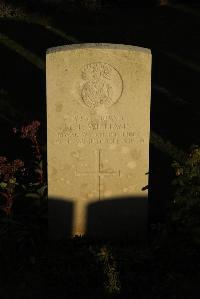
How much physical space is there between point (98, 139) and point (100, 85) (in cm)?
52

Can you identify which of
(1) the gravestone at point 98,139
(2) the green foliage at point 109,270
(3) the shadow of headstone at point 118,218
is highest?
(1) the gravestone at point 98,139

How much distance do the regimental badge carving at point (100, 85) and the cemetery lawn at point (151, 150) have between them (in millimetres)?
1108

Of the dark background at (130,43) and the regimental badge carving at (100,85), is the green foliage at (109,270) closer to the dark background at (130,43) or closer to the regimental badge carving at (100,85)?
the dark background at (130,43)

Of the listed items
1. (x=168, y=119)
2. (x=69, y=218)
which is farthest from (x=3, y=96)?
(x=69, y=218)

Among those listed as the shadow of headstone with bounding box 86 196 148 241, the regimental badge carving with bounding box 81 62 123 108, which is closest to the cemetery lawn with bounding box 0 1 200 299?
the shadow of headstone with bounding box 86 196 148 241

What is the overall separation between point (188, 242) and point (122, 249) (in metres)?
0.61

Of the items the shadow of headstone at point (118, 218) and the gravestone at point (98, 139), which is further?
the shadow of headstone at point (118, 218)

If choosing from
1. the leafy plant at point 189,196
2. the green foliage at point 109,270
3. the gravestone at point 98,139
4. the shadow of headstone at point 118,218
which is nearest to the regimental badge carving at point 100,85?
the gravestone at point 98,139

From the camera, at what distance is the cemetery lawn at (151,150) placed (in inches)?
203

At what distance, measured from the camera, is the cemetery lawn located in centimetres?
516

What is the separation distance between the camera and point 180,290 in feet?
16.7

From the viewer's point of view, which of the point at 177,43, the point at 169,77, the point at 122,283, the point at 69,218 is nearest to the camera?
the point at 122,283

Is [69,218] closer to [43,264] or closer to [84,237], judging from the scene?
[84,237]

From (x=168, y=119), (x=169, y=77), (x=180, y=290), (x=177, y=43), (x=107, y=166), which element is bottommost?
(x=180, y=290)
